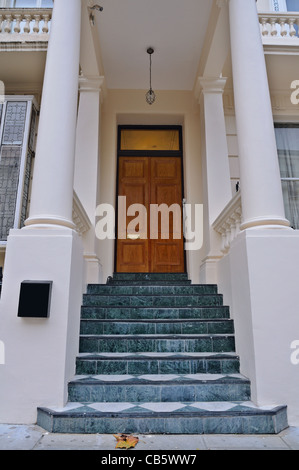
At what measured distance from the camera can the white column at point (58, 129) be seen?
2.63m

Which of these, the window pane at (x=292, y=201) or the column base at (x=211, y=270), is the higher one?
the window pane at (x=292, y=201)

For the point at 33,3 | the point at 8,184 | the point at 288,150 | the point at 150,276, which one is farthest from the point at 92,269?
the point at 33,3

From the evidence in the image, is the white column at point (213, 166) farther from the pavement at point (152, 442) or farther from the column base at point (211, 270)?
the pavement at point (152, 442)

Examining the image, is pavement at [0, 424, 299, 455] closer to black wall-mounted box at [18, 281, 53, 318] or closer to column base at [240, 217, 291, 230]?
black wall-mounted box at [18, 281, 53, 318]

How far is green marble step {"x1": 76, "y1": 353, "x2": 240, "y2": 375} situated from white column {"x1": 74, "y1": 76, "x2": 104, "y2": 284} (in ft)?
5.26

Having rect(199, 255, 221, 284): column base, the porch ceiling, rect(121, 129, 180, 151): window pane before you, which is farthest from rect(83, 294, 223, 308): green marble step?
the porch ceiling

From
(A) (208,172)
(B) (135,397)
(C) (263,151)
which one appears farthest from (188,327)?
(A) (208,172)

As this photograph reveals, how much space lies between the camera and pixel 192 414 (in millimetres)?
2066

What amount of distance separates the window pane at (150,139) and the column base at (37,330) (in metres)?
3.48

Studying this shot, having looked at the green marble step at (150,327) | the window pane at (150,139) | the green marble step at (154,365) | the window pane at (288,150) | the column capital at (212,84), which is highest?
the column capital at (212,84)

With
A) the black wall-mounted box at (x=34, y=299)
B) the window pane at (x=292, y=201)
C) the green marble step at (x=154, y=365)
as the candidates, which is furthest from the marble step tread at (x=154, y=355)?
the window pane at (x=292, y=201)

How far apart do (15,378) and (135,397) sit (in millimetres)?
902

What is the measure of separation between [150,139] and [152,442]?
15.9 ft

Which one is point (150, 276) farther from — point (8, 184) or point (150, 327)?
point (8, 184)
